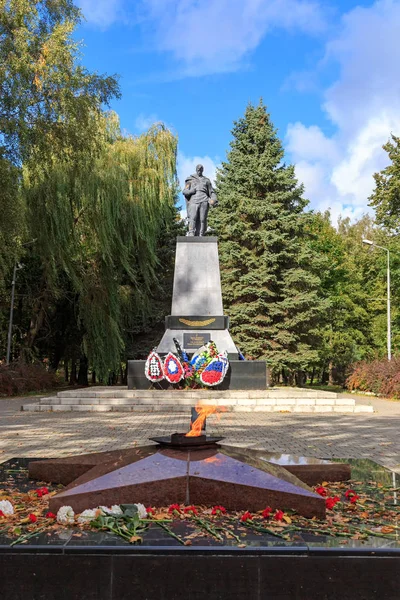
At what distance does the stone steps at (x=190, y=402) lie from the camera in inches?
512

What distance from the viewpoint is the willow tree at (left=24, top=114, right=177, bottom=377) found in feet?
59.4

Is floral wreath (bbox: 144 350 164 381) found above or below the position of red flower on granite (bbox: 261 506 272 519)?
above

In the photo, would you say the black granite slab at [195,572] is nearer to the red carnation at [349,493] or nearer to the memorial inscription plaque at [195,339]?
the red carnation at [349,493]

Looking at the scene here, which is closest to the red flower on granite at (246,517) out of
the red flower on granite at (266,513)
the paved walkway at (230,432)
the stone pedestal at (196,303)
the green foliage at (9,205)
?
the red flower on granite at (266,513)

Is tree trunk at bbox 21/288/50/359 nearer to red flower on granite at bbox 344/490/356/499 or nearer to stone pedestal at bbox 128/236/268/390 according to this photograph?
stone pedestal at bbox 128/236/268/390

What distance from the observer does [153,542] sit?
101 inches

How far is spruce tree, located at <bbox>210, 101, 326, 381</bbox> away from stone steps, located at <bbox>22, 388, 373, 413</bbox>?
441 inches

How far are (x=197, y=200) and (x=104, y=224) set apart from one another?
3415 millimetres

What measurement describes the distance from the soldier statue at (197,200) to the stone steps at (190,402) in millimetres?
6246

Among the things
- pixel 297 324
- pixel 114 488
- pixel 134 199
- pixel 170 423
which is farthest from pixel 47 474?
pixel 297 324

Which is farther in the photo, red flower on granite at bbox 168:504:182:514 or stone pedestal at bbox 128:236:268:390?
stone pedestal at bbox 128:236:268:390

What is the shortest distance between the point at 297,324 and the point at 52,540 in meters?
23.9

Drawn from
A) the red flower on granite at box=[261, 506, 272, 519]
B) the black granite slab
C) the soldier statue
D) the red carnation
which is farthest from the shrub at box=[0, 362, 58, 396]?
the black granite slab

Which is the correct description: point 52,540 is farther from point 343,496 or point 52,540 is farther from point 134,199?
point 134,199
